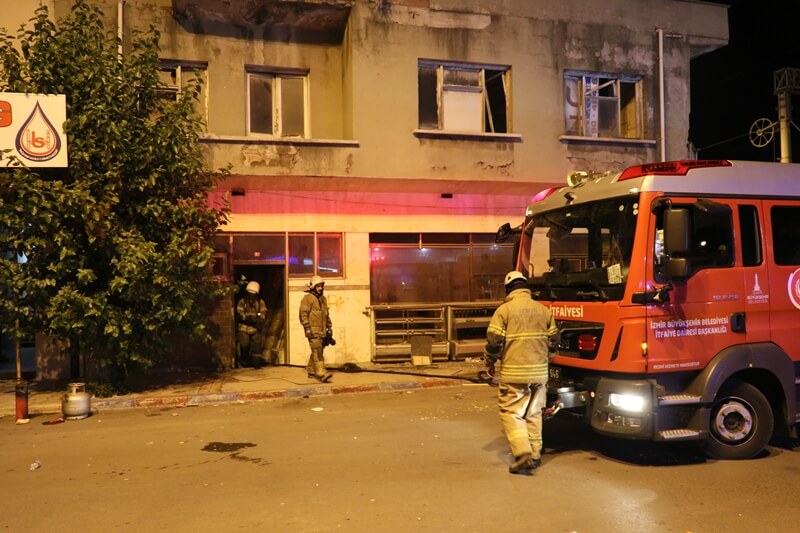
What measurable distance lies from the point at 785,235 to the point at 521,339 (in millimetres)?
3068

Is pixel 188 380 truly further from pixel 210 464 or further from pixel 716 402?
pixel 716 402

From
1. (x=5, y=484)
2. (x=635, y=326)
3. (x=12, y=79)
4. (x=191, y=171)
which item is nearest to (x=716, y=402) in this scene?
(x=635, y=326)

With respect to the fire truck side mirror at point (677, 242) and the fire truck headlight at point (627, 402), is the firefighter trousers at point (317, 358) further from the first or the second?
the fire truck side mirror at point (677, 242)

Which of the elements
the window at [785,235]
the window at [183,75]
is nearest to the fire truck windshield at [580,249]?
the window at [785,235]

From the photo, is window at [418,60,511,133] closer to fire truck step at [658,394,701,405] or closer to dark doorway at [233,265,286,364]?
dark doorway at [233,265,286,364]

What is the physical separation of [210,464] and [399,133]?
8.19m

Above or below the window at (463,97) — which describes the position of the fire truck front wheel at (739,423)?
below

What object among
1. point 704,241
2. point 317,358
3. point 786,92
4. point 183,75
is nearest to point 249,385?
point 317,358

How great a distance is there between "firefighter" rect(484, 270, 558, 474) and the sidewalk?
4981mm

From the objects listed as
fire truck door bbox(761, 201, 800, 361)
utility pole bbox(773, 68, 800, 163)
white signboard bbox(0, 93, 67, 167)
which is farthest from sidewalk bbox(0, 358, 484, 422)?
utility pole bbox(773, 68, 800, 163)

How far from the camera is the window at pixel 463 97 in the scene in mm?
12875

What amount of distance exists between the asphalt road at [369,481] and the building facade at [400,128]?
5.21 m

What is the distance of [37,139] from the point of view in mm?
8688

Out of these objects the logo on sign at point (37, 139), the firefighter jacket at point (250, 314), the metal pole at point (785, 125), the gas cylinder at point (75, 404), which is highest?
the metal pole at point (785, 125)
